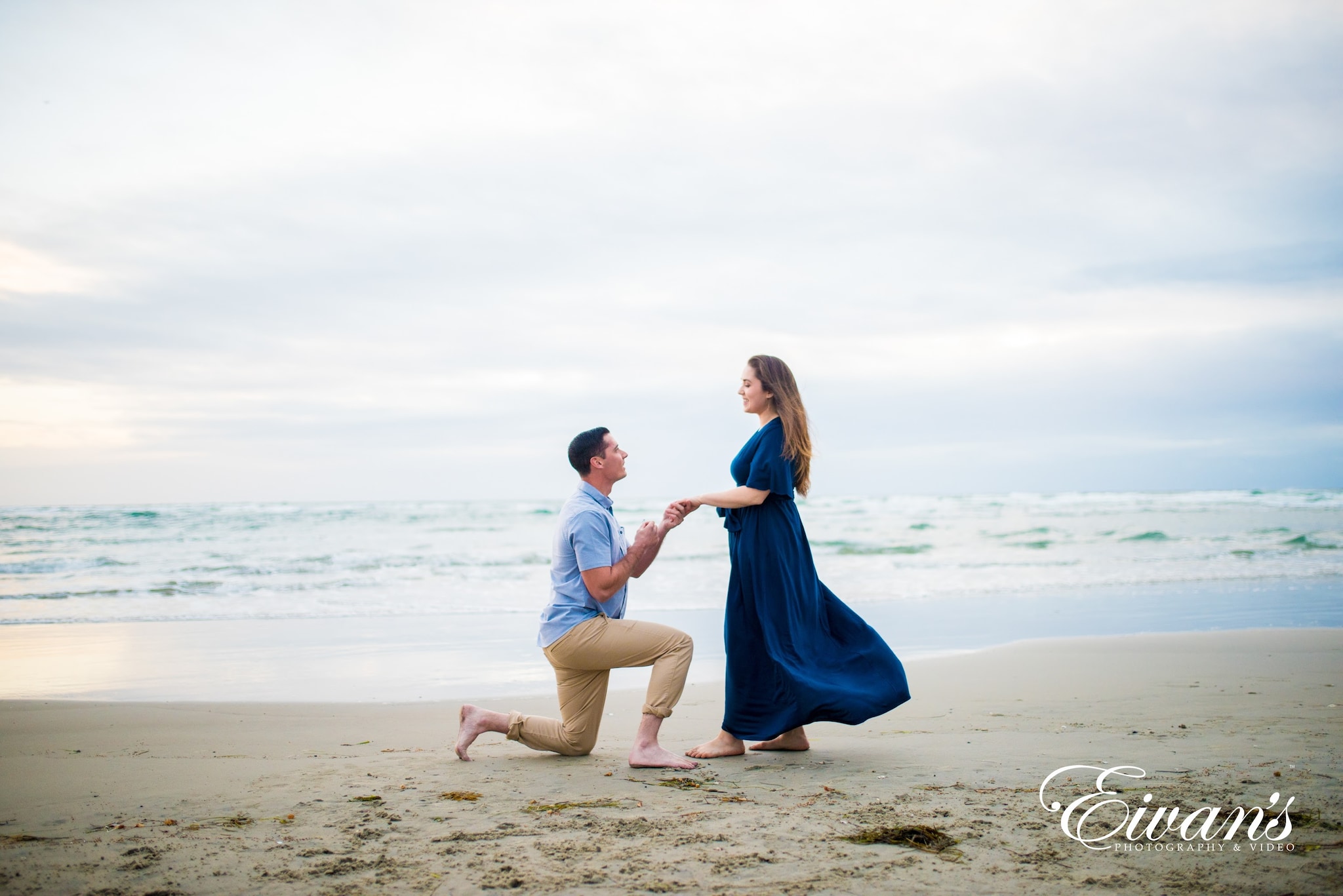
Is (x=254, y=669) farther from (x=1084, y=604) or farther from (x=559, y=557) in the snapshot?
(x=1084, y=604)

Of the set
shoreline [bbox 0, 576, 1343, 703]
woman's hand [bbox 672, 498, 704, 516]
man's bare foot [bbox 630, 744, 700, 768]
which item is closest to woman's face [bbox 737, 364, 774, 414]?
woman's hand [bbox 672, 498, 704, 516]

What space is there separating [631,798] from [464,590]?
1194 cm

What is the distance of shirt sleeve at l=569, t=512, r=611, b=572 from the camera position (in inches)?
171

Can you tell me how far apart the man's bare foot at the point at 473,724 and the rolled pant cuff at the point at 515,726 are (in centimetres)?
2

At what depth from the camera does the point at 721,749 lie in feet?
15.5

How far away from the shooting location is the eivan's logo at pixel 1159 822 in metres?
3.28

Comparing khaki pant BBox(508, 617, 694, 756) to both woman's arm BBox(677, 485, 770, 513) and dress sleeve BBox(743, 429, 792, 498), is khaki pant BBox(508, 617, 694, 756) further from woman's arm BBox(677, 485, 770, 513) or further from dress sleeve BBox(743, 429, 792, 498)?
dress sleeve BBox(743, 429, 792, 498)

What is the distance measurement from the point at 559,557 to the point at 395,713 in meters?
2.60

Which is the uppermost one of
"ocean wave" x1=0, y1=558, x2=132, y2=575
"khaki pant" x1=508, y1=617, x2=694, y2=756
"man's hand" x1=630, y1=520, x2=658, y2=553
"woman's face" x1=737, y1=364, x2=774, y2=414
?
"woman's face" x1=737, y1=364, x2=774, y2=414

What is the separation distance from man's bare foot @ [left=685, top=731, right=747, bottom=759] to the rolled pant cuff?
86 cm

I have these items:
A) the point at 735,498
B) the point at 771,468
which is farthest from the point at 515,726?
the point at 771,468

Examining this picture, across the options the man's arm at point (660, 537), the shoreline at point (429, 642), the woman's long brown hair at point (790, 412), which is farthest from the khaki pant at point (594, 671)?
the shoreline at point (429, 642)

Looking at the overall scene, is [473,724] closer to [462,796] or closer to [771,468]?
[462,796]

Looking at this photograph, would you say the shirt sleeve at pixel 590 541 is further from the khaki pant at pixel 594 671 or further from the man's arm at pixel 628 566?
the khaki pant at pixel 594 671
